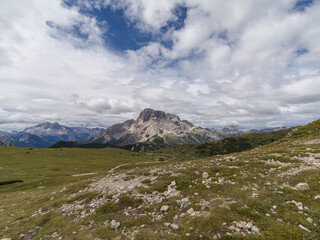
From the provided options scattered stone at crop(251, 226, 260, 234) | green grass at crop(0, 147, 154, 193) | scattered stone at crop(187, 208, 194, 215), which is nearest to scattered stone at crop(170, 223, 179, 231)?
scattered stone at crop(187, 208, 194, 215)

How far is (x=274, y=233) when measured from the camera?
874 cm

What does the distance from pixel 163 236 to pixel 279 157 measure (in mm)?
20111

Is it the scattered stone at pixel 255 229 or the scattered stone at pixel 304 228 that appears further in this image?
the scattered stone at pixel 255 229

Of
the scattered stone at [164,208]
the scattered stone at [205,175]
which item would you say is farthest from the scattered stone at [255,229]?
the scattered stone at [205,175]

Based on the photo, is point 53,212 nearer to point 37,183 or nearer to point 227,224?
point 227,224

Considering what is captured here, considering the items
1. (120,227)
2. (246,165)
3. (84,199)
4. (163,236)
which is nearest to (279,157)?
(246,165)

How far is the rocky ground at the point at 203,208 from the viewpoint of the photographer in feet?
31.9

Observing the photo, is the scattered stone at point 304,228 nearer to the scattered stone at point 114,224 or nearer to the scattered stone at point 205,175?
the scattered stone at point 205,175

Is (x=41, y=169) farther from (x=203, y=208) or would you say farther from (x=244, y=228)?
(x=244, y=228)

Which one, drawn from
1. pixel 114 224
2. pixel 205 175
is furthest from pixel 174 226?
pixel 205 175

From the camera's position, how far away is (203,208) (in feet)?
40.6

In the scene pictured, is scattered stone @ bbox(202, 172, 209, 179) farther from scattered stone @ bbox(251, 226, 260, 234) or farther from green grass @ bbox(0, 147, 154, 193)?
green grass @ bbox(0, 147, 154, 193)

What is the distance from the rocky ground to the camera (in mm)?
9734

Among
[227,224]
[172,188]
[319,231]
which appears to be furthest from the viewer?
[172,188]
